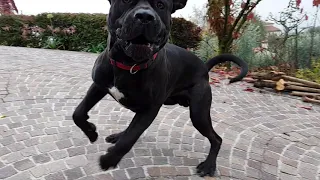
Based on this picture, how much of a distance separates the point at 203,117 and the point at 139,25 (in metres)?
1.29

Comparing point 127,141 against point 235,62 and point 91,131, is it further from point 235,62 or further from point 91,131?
point 235,62

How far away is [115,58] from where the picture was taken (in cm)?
214

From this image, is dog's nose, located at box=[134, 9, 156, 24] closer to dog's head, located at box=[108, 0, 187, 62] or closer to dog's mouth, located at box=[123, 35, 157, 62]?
dog's head, located at box=[108, 0, 187, 62]

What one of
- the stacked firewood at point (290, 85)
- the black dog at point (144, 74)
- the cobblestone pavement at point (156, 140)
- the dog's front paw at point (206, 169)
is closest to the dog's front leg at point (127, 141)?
the black dog at point (144, 74)

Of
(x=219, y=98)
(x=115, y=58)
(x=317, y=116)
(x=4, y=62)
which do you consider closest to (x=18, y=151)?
(x=115, y=58)

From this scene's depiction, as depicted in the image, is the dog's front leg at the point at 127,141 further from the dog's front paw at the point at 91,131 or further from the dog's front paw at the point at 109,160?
the dog's front paw at the point at 91,131

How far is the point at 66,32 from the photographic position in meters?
12.1

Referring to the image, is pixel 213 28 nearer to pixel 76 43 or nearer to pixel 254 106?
pixel 254 106

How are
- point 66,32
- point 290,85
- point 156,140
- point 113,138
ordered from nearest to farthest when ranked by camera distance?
point 113,138
point 156,140
point 290,85
point 66,32

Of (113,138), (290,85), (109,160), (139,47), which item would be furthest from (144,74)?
(290,85)

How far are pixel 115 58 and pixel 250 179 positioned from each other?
5.59 ft

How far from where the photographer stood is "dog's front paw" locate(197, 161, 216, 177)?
2.91 meters

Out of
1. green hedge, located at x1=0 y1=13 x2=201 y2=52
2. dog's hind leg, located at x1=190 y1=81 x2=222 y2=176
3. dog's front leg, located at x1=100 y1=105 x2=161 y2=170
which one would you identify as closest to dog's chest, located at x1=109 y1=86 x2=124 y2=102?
dog's front leg, located at x1=100 y1=105 x2=161 y2=170

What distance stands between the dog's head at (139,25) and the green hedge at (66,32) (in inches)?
344
